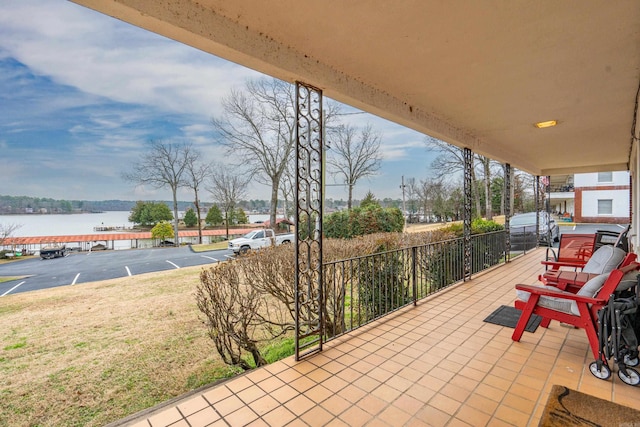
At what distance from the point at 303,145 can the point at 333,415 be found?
2.02 m

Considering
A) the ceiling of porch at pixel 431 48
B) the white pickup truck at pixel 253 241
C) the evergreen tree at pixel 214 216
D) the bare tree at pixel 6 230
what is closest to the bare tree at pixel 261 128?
the white pickup truck at pixel 253 241

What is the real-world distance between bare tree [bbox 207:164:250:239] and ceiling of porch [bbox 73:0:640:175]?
13.8 meters

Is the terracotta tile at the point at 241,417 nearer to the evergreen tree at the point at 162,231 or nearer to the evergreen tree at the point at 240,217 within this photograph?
the evergreen tree at the point at 162,231

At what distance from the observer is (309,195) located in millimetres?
2633

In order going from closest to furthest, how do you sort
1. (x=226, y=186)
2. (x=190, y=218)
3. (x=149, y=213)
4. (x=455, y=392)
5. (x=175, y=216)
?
(x=455, y=392) → (x=149, y=213) → (x=175, y=216) → (x=226, y=186) → (x=190, y=218)

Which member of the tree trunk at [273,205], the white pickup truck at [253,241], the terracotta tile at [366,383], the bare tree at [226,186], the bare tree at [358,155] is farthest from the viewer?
the bare tree at [358,155]

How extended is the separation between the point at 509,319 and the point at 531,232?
25.3 ft

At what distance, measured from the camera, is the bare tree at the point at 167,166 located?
14301 millimetres

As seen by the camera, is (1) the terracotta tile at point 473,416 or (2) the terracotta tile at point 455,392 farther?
(2) the terracotta tile at point 455,392

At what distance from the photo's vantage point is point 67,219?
23.3ft

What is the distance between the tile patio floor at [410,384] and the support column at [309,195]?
282 mm

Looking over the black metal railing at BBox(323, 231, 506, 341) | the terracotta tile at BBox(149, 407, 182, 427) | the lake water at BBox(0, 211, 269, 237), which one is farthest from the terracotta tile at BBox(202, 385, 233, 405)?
the lake water at BBox(0, 211, 269, 237)

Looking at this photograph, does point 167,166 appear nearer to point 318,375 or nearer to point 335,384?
point 318,375

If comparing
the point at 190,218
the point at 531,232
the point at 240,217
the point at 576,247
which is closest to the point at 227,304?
the point at 576,247
